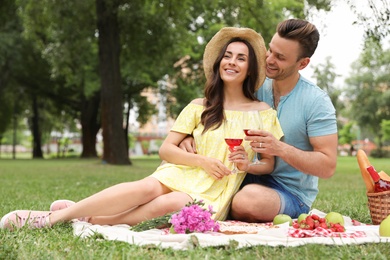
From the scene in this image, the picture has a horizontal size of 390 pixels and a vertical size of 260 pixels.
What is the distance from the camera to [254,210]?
4.82 meters

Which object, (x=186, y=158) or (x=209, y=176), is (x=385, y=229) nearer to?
(x=209, y=176)

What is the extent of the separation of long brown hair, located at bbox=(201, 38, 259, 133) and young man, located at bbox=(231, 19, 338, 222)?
152 millimetres

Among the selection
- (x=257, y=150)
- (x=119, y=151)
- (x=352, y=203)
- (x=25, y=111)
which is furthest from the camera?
(x=25, y=111)

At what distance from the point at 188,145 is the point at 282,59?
1124mm

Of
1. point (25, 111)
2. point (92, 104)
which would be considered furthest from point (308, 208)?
point (25, 111)

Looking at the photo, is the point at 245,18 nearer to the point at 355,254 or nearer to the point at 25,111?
the point at 355,254

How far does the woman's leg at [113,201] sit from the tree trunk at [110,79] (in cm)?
1522

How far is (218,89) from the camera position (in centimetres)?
509

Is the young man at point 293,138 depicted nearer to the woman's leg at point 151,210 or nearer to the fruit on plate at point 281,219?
the fruit on plate at point 281,219

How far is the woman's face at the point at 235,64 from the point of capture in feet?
16.3

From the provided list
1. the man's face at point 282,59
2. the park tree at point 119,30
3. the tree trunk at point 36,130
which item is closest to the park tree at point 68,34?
the park tree at point 119,30

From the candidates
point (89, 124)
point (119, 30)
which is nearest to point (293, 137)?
point (119, 30)

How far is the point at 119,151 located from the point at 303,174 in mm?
15383

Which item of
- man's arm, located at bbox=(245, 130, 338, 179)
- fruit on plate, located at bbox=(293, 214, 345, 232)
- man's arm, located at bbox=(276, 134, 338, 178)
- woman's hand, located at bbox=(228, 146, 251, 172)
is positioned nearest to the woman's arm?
woman's hand, located at bbox=(228, 146, 251, 172)
